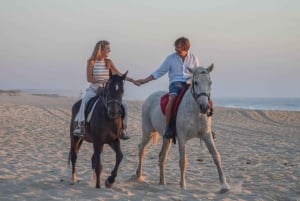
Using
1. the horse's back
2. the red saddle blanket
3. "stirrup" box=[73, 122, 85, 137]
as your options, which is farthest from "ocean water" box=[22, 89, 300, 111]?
"stirrup" box=[73, 122, 85, 137]

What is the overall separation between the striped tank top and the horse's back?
1195mm

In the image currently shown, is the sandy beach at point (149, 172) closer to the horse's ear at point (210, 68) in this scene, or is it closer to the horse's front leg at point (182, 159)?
the horse's front leg at point (182, 159)

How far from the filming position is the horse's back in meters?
8.23

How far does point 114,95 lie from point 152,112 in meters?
1.81

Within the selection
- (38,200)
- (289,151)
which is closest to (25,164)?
(38,200)

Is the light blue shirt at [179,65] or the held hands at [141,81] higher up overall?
the light blue shirt at [179,65]

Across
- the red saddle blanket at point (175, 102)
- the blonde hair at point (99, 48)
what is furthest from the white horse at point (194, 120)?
the blonde hair at point (99, 48)

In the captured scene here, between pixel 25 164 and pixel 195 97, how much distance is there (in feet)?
14.8

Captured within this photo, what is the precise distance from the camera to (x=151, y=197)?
6.43m

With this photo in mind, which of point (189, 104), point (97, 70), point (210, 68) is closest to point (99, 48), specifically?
point (97, 70)

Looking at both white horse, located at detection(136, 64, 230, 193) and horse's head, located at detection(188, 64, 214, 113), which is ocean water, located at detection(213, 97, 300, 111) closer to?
white horse, located at detection(136, 64, 230, 193)

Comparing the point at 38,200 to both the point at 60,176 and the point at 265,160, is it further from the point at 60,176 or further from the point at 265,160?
the point at 265,160

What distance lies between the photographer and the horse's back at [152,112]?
8.23 metres

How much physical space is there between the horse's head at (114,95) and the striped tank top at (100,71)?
36.2 inches
